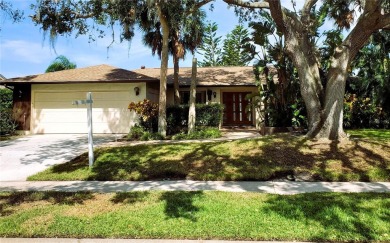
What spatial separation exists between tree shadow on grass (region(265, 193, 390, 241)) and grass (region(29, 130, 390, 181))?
2002mm

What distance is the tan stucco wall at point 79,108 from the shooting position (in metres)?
18.0

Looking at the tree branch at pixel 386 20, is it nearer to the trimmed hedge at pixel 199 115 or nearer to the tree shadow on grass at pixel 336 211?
the tree shadow on grass at pixel 336 211

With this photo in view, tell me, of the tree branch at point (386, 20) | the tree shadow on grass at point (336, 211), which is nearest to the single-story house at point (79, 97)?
the tree branch at point (386, 20)

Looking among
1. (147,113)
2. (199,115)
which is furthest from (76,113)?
(199,115)

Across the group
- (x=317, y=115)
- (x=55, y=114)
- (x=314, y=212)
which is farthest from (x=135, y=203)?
(x=55, y=114)

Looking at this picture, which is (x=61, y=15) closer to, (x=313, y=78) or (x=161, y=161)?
(x=161, y=161)

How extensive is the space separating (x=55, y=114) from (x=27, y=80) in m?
2.31

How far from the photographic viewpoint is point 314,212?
199 inches

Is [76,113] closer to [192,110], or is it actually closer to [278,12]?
[192,110]

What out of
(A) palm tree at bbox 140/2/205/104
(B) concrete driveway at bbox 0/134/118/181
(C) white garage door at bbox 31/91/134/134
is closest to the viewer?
(B) concrete driveway at bbox 0/134/118/181

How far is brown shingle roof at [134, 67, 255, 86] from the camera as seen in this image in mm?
19997

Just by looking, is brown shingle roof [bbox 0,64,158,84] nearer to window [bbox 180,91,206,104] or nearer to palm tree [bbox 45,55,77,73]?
window [bbox 180,91,206,104]

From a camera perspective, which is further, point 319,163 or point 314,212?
point 319,163

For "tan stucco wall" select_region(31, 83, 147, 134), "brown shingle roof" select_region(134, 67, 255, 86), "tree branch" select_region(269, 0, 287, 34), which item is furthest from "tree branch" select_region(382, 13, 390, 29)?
"tan stucco wall" select_region(31, 83, 147, 134)
